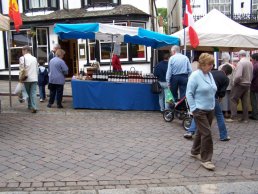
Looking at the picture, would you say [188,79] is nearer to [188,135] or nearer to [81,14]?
[188,135]

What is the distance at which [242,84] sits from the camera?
362 inches

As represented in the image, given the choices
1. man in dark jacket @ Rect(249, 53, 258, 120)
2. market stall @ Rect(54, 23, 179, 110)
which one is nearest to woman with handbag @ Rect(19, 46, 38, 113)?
market stall @ Rect(54, 23, 179, 110)

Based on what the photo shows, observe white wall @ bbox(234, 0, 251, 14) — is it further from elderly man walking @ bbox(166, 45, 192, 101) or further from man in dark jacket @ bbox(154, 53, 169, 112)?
elderly man walking @ bbox(166, 45, 192, 101)

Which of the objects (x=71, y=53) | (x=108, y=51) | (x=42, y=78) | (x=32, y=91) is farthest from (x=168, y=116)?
(x=71, y=53)

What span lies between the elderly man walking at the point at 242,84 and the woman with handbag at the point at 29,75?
5.09 meters

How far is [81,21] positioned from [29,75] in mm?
10142

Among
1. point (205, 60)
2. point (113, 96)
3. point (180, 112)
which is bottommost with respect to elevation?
point (180, 112)

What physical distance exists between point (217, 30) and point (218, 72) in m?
3.24

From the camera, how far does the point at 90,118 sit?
9.37 m

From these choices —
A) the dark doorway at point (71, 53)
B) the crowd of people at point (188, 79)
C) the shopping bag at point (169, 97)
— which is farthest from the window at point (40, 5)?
the shopping bag at point (169, 97)

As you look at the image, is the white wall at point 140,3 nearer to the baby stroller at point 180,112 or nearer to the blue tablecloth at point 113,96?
the blue tablecloth at point 113,96

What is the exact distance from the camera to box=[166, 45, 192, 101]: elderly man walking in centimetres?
912

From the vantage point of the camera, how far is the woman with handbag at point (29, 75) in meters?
9.61

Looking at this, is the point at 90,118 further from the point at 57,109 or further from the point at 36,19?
the point at 36,19
